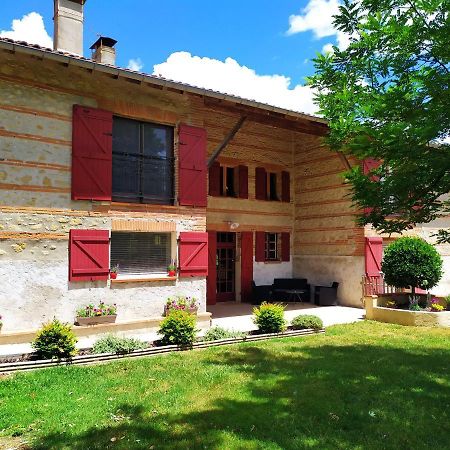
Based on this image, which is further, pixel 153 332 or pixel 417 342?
pixel 153 332

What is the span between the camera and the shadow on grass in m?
4.04

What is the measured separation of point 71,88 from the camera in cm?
919

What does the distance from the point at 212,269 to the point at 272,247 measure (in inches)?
109

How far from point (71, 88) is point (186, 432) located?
25.2ft

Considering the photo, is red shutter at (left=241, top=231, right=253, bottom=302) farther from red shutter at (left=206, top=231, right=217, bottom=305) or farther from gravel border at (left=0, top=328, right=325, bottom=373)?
gravel border at (left=0, top=328, right=325, bottom=373)

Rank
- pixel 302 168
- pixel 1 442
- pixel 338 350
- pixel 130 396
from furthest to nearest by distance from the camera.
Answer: pixel 302 168 < pixel 338 350 < pixel 130 396 < pixel 1 442

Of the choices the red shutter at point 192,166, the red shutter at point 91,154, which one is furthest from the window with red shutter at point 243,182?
the red shutter at point 91,154

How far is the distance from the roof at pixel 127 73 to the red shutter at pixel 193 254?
11.3ft

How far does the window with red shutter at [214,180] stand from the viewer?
14250mm

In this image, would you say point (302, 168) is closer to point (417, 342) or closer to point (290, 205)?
point (290, 205)

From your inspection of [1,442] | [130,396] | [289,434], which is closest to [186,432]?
[289,434]

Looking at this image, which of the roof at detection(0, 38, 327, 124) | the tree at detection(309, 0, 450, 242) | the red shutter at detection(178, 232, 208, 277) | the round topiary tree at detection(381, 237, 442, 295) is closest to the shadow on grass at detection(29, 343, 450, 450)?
the tree at detection(309, 0, 450, 242)

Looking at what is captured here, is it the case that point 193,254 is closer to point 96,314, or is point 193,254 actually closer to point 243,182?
point 96,314

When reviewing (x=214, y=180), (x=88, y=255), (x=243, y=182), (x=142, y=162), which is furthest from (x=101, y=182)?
(x=243, y=182)
